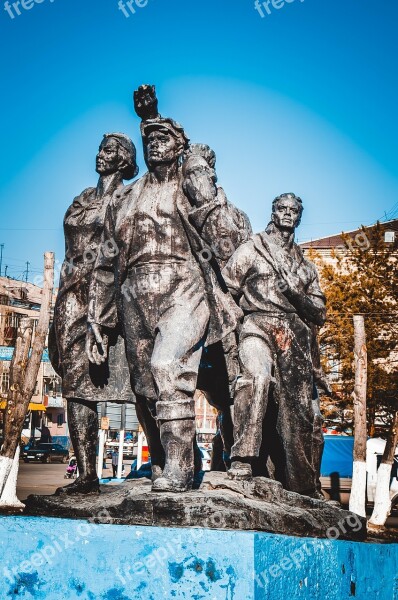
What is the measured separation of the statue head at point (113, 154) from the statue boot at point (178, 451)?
235 cm

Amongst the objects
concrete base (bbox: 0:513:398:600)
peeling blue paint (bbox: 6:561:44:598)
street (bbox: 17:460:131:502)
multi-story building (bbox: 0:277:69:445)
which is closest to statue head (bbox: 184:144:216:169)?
concrete base (bbox: 0:513:398:600)

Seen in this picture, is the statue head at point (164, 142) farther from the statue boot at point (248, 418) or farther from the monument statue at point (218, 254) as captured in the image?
the statue boot at point (248, 418)

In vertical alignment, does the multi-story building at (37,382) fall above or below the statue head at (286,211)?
above

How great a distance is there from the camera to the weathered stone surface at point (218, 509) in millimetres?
4523

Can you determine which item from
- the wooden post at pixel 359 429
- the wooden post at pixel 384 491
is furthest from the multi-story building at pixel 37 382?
the wooden post at pixel 384 491

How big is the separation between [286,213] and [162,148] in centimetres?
117

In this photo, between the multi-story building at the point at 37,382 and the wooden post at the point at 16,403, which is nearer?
the wooden post at the point at 16,403

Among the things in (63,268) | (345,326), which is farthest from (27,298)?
(63,268)

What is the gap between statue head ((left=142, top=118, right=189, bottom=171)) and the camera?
18.7 feet

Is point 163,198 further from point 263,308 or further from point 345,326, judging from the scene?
point 345,326

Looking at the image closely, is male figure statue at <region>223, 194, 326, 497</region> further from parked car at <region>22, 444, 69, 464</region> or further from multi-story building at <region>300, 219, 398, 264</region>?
parked car at <region>22, 444, 69, 464</region>

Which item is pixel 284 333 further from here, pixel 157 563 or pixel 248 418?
pixel 157 563

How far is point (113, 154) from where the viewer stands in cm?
655

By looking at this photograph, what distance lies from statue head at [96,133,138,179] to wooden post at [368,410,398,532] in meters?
9.99
